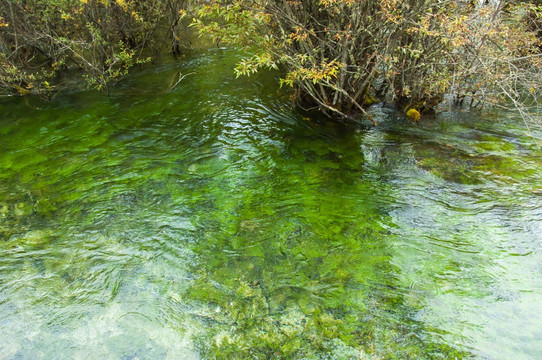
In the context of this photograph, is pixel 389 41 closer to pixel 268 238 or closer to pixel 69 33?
pixel 268 238

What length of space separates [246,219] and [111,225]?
209 centimetres

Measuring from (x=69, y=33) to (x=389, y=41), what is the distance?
28.3 feet

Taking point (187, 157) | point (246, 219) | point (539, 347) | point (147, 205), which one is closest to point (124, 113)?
point (187, 157)

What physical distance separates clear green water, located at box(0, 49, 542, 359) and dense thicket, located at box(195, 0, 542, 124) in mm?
1060

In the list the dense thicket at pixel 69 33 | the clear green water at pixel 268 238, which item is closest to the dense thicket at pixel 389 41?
the clear green water at pixel 268 238

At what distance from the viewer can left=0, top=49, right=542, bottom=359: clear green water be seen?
398 cm

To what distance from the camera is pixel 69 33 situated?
10.1m

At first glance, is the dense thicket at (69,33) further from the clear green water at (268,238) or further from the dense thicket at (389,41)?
the dense thicket at (389,41)

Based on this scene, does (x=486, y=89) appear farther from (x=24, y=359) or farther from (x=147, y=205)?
(x=24, y=359)

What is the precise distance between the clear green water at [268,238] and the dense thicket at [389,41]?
3.48 ft

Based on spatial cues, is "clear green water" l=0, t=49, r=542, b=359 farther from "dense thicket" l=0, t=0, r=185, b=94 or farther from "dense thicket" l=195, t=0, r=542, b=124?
"dense thicket" l=0, t=0, r=185, b=94

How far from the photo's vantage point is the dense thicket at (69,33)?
898cm

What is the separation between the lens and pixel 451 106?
9.40 metres

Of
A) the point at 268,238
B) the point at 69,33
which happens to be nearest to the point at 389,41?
the point at 268,238
